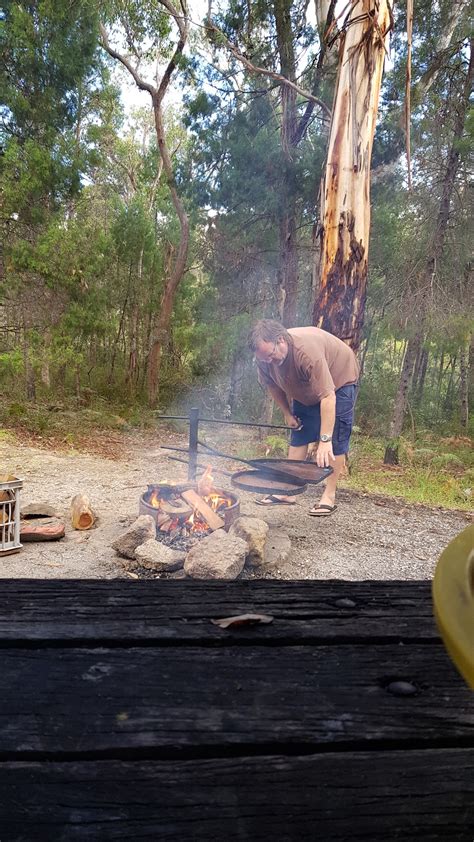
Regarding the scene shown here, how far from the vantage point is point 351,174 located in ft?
17.3

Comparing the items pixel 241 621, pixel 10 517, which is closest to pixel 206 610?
pixel 241 621

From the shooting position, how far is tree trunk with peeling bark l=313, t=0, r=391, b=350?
502 centimetres

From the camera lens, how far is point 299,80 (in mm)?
9258

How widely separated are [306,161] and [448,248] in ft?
10.1

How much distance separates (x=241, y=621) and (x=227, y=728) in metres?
0.21

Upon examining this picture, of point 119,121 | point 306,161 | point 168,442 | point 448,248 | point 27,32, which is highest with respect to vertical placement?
point 119,121

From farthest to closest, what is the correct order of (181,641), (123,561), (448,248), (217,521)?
(448,248), (217,521), (123,561), (181,641)

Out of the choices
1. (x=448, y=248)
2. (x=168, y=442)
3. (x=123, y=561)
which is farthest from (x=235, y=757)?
(x=448, y=248)

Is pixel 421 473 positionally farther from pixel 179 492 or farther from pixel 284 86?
pixel 284 86

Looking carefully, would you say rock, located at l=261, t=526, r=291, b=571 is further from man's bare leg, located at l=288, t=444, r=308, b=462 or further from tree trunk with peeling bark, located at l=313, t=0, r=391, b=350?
tree trunk with peeling bark, located at l=313, t=0, r=391, b=350

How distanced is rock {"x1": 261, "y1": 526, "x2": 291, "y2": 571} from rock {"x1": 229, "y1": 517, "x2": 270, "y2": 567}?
0.23 ft

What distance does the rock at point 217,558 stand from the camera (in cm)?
313

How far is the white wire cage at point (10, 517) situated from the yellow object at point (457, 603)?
360 centimetres

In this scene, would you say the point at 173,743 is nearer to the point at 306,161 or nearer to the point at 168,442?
the point at 168,442
